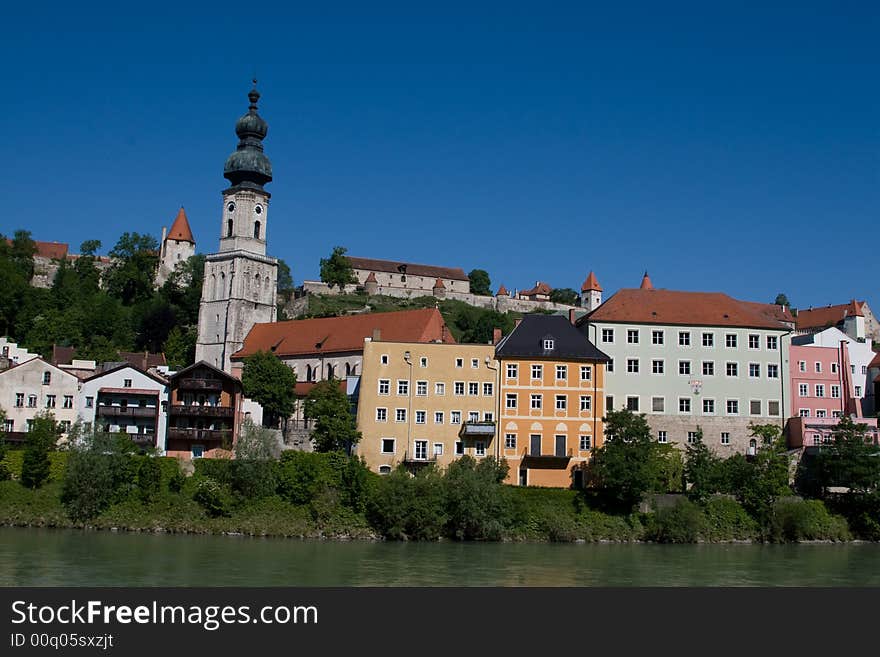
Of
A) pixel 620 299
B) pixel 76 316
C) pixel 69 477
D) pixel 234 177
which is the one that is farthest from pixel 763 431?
pixel 76 316

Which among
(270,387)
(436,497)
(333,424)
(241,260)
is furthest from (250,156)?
(436,497)

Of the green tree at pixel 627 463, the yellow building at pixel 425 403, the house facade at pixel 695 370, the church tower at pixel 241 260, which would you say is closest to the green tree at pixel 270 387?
the yellow building at pixel 425 403

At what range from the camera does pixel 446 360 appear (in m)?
59.5

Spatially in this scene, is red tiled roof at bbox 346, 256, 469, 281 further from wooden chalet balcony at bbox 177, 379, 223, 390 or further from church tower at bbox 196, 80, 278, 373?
wooden chalet balcony at bbox 177, 379, 223, 390

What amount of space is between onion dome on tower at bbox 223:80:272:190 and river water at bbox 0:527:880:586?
57934 millimetres

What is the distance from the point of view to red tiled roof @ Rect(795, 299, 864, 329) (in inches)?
4542

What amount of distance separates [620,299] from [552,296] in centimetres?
11132

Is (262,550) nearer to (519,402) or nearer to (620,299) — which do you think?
(519,402)

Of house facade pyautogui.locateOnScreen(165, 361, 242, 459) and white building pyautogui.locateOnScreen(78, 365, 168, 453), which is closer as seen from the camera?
house facade pyautogui.locateOnScreen(165, 361, 242, 459)

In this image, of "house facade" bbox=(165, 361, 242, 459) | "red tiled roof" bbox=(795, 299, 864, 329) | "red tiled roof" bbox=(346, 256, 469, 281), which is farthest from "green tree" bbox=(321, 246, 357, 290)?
"house facade" bbox=(165, 361, 242, 459)

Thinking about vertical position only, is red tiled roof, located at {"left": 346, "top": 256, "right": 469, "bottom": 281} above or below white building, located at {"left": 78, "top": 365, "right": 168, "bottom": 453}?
above

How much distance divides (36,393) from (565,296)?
405 ft

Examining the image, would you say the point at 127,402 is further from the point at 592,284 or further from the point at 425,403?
the point at 592,284

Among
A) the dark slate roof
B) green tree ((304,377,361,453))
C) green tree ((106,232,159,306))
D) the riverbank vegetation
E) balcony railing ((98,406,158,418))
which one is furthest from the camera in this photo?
green tree ((106,232,159,306))
